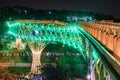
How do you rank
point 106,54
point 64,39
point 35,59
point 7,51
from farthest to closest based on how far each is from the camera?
point 7,51 → point 64,39 → point 35,59 → point 106,54

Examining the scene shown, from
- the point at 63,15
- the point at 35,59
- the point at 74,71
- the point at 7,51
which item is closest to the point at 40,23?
the point at 7,51

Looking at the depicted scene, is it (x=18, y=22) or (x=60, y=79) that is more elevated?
(x=18, y=22)

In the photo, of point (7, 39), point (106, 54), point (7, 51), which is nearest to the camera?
point (106, 54)

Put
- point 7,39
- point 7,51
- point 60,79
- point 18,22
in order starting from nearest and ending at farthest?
point 60,79, point 7,51, point 18,22, point 7,39

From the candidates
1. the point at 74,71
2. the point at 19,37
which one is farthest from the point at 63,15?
the point at 74,71

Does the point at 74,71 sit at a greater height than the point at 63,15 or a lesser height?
lesser

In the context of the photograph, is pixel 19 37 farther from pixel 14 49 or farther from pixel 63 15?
pixel 63 15

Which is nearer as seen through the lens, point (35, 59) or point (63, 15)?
point (35, 59)

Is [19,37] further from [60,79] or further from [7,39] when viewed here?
[60,79]

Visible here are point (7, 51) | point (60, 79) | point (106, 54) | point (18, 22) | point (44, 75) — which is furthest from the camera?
point (18, 22)
